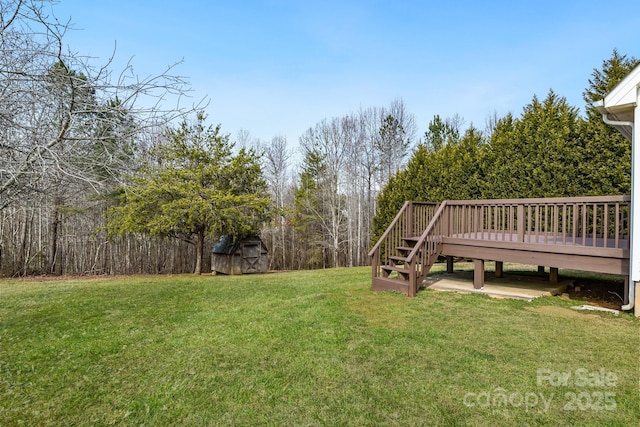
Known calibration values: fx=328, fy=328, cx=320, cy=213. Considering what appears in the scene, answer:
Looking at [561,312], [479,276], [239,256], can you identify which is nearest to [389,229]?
[479,276]

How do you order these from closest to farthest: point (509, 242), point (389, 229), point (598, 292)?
point (509, 242)
point (598, 292)
point (389, 229)

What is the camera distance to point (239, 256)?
38.0 feet

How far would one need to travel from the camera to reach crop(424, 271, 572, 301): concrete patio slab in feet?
18.4

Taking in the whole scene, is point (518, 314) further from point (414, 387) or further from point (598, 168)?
point (598, 168)

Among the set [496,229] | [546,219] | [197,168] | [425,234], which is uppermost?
[197,168]

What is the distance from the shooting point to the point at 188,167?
1082 cm

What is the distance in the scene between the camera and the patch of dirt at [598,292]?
5.21 metres

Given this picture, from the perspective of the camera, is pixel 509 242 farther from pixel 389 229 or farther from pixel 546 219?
pixel 389 229

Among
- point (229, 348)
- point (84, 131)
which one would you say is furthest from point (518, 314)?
point (84, 131)

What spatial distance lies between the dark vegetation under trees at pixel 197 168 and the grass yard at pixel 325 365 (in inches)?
65.7

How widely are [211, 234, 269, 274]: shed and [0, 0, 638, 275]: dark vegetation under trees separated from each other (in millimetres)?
636

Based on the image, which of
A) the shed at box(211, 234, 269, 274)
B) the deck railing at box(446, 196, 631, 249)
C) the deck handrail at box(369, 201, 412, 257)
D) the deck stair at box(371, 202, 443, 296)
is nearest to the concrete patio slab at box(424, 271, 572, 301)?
the deck stair at box(371, 202, 443, 296)

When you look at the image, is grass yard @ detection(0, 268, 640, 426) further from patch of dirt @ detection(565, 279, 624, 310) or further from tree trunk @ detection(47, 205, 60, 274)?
tree trunk @ detection(47, 205, 60, 274)

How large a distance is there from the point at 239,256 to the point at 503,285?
8.25 metres
